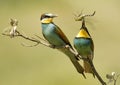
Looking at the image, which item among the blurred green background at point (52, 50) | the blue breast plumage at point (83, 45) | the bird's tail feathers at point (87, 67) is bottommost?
the blurred green background at point (52, 50)

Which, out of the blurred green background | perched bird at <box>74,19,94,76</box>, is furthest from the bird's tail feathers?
the blurred green background

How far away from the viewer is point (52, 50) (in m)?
4.39

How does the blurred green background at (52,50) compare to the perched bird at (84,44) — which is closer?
the perched bird at (84,44)

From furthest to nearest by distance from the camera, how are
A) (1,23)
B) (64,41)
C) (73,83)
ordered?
(1,23) → (73,83) → (64,41)

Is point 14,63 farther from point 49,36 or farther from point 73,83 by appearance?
point 49,36

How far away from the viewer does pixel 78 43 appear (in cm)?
165

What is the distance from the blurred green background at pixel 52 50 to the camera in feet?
13.5

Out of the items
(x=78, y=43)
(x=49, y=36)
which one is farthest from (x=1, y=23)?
(x=78, y=43)

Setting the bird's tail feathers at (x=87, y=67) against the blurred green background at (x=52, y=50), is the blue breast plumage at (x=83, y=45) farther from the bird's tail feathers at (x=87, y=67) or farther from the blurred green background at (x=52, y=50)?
the blurred green background at (x=52, y=50)

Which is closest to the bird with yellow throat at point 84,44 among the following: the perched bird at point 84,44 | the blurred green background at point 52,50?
the perched bird at point 84,44

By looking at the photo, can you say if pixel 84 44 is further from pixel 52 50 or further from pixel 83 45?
pixel 52 50

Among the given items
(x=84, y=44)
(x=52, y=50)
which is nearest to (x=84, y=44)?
(x=84, y=44)

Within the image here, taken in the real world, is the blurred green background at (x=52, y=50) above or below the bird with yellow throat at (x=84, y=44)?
below

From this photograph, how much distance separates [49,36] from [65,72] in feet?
7.24
